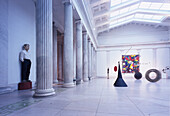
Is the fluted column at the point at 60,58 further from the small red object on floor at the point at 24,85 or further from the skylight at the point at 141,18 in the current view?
the skylight at the point at 141,18

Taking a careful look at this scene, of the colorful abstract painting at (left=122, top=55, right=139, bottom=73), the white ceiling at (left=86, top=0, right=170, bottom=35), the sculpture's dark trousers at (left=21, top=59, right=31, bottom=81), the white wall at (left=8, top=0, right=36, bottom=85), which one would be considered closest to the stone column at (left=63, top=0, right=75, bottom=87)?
the sculpture's dark trousers at (left=21, top=59, right=31, bottom=81)

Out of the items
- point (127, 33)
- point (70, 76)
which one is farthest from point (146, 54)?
point (70, 76)

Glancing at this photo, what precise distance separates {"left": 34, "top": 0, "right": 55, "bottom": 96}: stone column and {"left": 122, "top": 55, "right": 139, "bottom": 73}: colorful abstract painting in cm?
1678

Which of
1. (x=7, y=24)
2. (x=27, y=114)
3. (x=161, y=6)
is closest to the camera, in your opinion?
(x=27, y=114)

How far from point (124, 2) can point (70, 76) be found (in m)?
11.2

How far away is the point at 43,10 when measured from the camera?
161 inches

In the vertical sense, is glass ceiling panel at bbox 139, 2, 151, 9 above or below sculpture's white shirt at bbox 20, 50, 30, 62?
above

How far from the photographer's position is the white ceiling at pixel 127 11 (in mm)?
12047

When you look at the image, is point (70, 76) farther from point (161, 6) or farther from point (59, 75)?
point (161, 6)

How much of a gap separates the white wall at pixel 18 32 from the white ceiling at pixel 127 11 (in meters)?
5.90

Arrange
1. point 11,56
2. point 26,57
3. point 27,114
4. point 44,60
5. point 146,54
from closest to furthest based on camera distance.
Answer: point 27,114
point 44,60
point 11,56
point 26,57
point 146,54

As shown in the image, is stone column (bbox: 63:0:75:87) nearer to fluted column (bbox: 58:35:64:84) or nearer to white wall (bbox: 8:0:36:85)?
white wall (bbox: 8:0:36:85)

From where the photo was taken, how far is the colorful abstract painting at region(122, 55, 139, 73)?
60.2ft

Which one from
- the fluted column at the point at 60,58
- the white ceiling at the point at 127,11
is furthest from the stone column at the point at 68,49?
the fluted column at the point at 60,58
